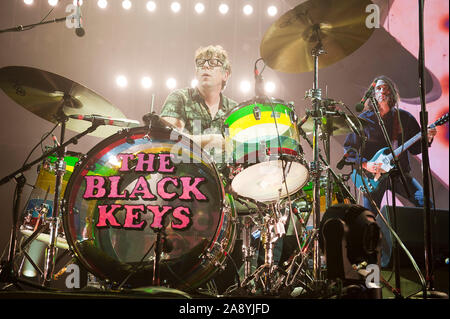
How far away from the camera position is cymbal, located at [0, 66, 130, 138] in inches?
79.2

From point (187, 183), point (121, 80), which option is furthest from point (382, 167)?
point (121, 80)

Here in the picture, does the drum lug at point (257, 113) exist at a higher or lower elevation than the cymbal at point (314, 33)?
lower

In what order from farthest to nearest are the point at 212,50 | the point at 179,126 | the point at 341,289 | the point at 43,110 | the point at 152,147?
the point at 212,50 → the point at 179,126 → the point at 43,110 → the point at 152,147 → the point at 341,289

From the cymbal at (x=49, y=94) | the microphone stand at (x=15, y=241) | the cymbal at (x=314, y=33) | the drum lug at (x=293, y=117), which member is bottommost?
the microphone stand at (x=15, y=241)

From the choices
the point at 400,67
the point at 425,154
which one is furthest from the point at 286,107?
the point at 400,67

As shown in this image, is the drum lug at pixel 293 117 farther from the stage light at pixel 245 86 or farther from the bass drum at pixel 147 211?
the stage light at pixel 245 86

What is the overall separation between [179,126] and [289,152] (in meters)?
1.07

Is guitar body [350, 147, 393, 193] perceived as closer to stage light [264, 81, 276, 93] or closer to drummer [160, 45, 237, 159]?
stage light [264, 81, 276, 93]

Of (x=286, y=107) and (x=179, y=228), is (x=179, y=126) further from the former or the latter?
(x=179, y=228)

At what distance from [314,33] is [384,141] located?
4.81ft

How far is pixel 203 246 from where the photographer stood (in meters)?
1.75

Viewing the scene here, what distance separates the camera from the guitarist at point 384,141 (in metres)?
2.96

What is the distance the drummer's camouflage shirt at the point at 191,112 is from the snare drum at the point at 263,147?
2.17 ft

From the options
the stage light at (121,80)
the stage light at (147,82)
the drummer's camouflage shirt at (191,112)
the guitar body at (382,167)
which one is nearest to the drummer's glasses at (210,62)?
the drummer's camouflage shirt at (191,112)
